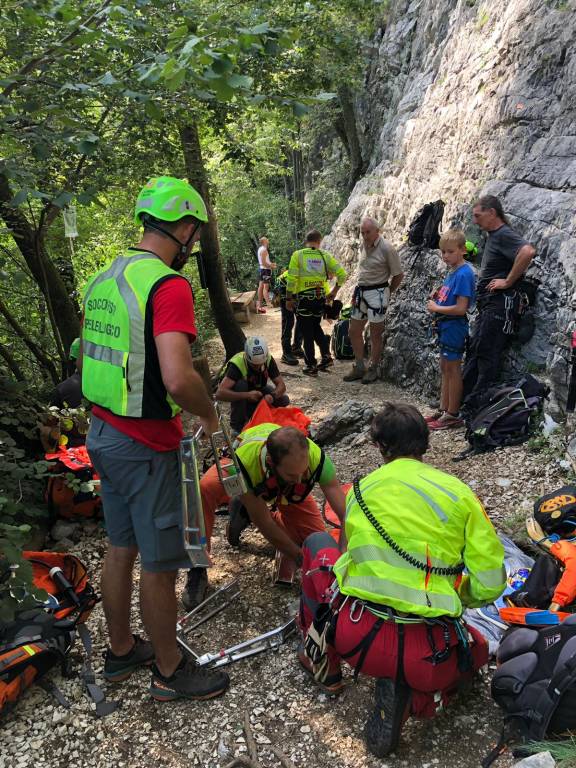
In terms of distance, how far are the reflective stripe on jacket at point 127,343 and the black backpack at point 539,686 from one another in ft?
5.52

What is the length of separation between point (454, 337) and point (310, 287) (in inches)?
119

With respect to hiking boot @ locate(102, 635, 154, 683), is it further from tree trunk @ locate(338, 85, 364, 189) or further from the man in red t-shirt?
tree trunk @ locate(338, 85, 364, 189)

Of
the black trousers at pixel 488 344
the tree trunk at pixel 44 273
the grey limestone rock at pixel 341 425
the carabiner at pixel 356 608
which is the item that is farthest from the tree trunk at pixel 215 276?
the carabiner at pixel 356 608

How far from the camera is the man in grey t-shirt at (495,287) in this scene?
4.91 m

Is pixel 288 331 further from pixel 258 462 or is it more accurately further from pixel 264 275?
pixel 264 275

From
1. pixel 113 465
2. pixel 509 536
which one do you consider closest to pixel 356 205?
pixel 509 536

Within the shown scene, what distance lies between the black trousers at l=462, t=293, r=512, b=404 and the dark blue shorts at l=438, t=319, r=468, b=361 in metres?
0.11

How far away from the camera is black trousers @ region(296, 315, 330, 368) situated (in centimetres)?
812

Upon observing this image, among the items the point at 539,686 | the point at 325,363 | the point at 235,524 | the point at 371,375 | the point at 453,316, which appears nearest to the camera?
the point at 539,686

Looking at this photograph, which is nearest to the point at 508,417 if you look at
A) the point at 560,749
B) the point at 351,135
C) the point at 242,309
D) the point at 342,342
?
the point at 560,749

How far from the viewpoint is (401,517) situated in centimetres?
209

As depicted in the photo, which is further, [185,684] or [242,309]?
[242,309]

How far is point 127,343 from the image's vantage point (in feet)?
7.27

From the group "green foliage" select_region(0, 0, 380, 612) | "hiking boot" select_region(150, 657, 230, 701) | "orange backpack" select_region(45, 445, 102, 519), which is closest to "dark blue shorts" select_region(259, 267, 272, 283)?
"green foliage" select_region(0, 0, 380, 612)
